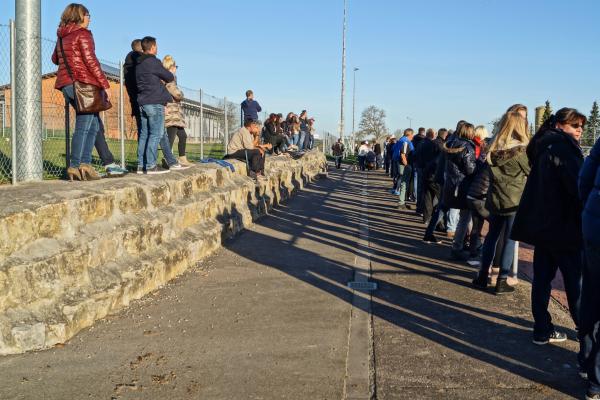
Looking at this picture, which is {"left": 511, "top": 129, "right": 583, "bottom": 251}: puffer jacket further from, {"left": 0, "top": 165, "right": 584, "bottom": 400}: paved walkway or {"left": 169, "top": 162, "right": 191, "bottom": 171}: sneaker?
{"left": 169, "top": 162, "right": 191, "bottom": 171}: sneaker

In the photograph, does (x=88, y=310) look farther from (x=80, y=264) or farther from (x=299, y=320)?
(x=299, y=320)

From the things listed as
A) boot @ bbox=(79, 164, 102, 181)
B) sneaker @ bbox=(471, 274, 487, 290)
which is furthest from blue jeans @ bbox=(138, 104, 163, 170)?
sneaker @ bbox=(471, 274, 487, 290)

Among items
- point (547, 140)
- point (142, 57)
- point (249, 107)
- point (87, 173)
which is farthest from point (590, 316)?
point (249, 107)

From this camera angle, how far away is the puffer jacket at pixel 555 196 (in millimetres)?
4859

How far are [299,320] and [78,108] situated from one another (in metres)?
3.52

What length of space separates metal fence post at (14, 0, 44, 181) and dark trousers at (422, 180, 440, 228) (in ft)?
24.0

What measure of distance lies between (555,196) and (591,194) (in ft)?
2.90

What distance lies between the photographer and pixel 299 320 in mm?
5617

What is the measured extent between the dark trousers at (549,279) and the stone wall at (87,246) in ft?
12.0

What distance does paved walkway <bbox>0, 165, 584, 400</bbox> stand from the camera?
13.5ft

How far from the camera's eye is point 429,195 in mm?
12086

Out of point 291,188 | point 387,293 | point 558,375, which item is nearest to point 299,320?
point 387,293

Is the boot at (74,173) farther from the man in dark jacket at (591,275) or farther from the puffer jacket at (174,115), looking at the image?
the man in dark jacket at (591,275)

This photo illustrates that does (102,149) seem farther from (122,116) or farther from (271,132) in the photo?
(271,132)
